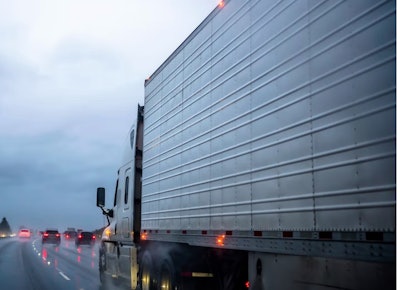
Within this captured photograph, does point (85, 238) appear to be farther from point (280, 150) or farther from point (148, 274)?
point (280, 150)

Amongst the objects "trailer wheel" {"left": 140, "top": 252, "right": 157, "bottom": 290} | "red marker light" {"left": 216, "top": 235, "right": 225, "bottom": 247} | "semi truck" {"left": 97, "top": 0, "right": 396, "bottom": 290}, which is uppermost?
"semi truck" {"left": 97, "top": 0, "right": 396, "bottom": 290}

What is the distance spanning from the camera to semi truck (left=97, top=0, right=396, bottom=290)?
3.93 meters

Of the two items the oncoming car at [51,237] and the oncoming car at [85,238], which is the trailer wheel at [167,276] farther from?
the oncoming car at [51,237]

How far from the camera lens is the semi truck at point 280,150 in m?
3.93

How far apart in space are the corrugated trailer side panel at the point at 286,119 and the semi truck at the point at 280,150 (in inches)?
0.5

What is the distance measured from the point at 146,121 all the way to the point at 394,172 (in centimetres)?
757

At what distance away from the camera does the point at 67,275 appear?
19031mm

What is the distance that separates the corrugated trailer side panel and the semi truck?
0.04 feet

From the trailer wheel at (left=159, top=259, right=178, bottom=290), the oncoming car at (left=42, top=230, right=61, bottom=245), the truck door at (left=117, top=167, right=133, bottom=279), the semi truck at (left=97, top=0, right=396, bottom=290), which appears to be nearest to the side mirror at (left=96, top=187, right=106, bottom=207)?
the truck door at (left=117, top=167, right=133, bottom=279)

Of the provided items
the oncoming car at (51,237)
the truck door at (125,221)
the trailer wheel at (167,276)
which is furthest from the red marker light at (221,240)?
the oncoming car at (51,237)

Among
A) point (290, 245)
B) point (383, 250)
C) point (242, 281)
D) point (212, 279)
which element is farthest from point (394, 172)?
point (212, 279)

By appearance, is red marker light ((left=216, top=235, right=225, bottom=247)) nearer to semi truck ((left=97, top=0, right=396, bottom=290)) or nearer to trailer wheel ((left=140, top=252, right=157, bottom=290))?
semi truck ((left=97, top=0, right=396, bottom=290))

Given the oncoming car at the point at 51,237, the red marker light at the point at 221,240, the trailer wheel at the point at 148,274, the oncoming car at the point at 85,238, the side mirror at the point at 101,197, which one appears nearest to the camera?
the red marker light at the point at 221,240

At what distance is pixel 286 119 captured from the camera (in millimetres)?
5164
